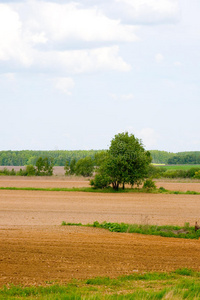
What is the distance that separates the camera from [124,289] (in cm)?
1054

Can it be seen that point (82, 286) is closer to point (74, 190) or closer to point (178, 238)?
point (178, 238)

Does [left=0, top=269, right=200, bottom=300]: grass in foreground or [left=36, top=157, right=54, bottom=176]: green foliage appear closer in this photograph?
[left=0, top=269, right=200, bottom=300]: grass in foreground

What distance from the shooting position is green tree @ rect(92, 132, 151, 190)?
50844 millimetres

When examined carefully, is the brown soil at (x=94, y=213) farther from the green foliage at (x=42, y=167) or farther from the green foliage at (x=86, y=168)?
the green foliage at (x=42, y=167)

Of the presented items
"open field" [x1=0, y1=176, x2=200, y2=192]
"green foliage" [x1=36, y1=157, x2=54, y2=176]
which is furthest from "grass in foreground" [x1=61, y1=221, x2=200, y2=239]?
"green foliage" [x1=36, y1=157, x2=54, y2=176]

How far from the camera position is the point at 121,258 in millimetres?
13609

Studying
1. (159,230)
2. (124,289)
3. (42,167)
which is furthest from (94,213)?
(42,167)

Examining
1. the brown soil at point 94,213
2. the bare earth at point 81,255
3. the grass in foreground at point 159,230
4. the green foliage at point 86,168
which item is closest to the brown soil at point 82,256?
the bare earth at point 81,255

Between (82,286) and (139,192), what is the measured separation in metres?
41.9

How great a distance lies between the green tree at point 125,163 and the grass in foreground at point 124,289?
38539mm

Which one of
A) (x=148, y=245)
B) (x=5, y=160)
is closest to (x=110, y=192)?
(x=148, y=245)

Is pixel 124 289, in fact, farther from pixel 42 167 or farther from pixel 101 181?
pixel 42 167

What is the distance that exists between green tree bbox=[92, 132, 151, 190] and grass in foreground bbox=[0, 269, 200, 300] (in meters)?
38.5

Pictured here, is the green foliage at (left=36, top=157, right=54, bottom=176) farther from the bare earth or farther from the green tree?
the bare earth
